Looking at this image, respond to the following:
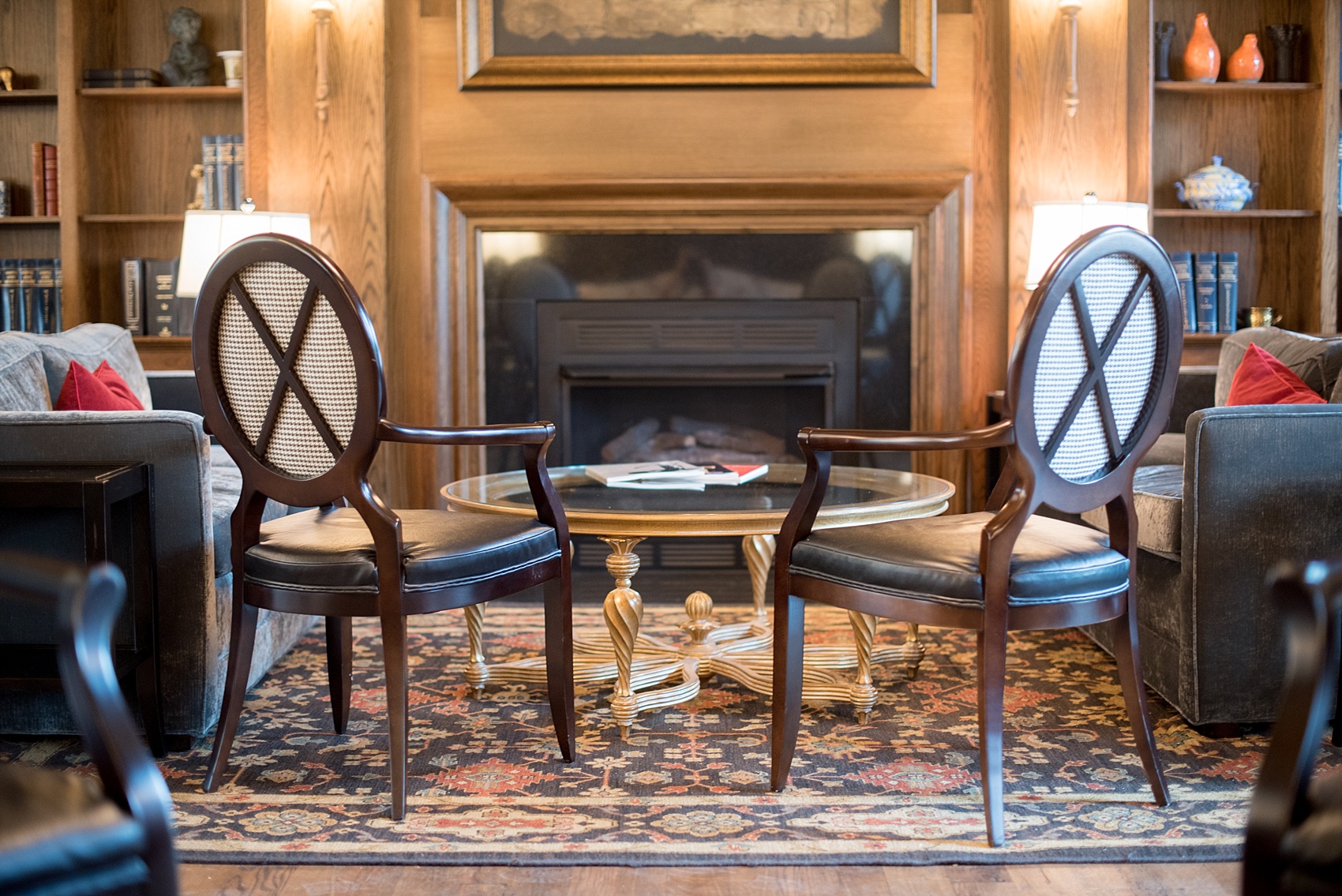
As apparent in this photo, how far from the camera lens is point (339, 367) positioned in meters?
1.83

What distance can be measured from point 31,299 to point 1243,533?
13.4 feet

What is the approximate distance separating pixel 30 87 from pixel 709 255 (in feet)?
8.84

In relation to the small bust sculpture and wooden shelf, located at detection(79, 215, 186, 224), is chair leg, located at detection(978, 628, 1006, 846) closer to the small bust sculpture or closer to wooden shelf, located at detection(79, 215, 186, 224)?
wooden shelf, located at detection(79, 215, 186, 224)

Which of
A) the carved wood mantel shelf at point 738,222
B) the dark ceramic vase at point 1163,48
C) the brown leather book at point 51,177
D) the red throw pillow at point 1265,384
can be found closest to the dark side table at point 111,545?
the carved wood mantel shelf at point 738,222

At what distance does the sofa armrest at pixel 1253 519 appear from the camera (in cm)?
213

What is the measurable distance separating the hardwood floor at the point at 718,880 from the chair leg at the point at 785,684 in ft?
0.95

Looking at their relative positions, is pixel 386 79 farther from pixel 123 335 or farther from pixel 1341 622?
pixel 1341 622

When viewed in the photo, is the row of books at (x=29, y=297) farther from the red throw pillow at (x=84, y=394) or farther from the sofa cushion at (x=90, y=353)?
the red throw pillow at (x=84, y=394)

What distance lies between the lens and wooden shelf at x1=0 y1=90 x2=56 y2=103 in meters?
4.12

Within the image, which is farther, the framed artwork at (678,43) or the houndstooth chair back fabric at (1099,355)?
the framed artwork at (678,43)

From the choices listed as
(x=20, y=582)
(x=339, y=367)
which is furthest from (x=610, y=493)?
(x=20, y=582)

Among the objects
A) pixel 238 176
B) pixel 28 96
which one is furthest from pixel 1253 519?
pixel 28 96

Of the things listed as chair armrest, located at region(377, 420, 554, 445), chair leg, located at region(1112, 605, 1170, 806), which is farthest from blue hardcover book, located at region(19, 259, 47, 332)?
chair leg, located at region(1112, 605, 1170, 806)

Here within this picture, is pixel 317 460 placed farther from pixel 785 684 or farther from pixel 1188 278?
pixel 1188 278
